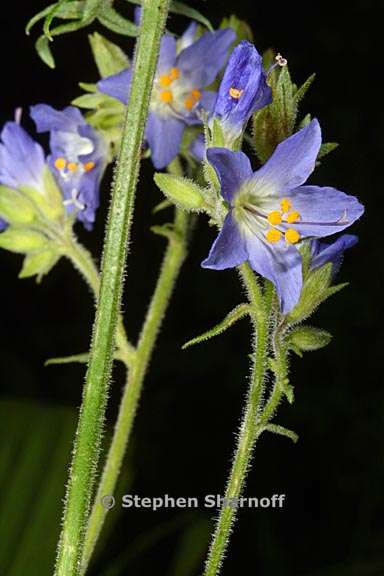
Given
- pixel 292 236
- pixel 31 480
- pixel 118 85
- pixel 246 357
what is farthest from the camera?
pixel 246 357

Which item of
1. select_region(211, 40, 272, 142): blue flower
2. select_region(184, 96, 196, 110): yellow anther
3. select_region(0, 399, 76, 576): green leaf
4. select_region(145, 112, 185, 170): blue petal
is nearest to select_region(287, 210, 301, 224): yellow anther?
select_region(211, 40, 272, 142): blue flower

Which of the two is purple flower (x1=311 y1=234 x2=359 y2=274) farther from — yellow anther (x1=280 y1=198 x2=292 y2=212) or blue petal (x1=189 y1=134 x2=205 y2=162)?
blue petal (x1=189 y1=134 x2=205 y2=162)

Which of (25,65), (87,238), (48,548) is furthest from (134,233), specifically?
(48,548)

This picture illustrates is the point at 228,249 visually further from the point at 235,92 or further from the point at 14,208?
the point at 14,208

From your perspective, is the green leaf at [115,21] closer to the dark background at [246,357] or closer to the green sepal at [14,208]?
the green sepal at [14,208]

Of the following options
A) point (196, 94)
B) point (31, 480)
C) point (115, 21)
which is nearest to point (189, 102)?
point (196, 94)

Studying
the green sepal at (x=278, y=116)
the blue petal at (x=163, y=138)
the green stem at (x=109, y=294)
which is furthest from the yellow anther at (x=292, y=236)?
→ the blue petal at (x=163, y=138)
